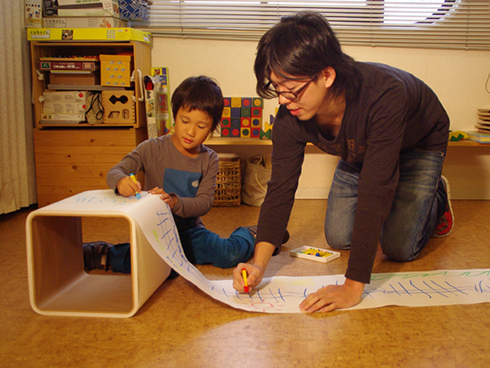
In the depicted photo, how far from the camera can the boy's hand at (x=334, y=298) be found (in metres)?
1.01

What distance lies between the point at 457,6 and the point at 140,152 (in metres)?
2.03

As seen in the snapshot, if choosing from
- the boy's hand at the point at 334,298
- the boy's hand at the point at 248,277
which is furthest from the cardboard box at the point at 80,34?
the boy's hand at the point at 334,298

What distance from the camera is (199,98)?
4.46 ft

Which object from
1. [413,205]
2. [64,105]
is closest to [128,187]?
[413,205]

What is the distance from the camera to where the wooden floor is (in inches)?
33.2

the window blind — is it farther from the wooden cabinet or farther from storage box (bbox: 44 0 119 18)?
the wooden cabinet

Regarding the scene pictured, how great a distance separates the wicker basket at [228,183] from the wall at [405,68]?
307mm

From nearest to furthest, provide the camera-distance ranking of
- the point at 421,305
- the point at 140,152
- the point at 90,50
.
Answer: the point at 421,305 < the point at 140,152 < the point at 90,50

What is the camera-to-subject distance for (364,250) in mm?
981

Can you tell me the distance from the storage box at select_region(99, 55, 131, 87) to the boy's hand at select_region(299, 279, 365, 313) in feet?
5.06

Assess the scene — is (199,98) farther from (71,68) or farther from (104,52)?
(104,52)

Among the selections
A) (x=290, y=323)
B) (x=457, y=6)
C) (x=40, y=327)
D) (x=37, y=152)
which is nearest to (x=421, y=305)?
(x=290, y=323)

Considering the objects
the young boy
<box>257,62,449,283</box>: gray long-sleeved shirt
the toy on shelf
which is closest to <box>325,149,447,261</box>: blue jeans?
<box>257,62,449,283</box>: gray long-sleeved shirt

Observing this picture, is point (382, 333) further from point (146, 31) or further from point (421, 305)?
point (146, 31)
